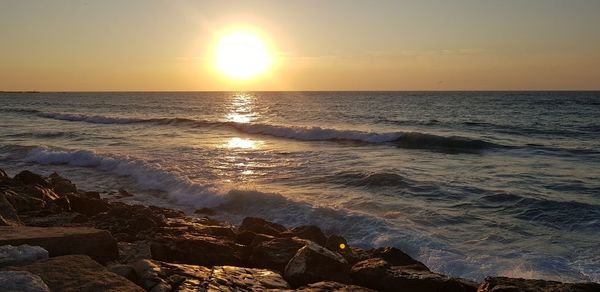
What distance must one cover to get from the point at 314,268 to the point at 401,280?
0.98m

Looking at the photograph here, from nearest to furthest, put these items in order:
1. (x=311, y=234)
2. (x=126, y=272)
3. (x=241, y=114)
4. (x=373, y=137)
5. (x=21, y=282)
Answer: (x=21, y=282), (x=126, y=272), (x=311, y=234), (x=373, y=137), (x=241, y=114)

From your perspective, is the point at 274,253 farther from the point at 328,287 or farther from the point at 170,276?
the point at 170,276

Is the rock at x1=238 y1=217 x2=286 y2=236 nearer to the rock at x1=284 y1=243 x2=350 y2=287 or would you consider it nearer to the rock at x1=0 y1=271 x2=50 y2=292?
the rock at x1=284 y1=243 x2=350 y2=287

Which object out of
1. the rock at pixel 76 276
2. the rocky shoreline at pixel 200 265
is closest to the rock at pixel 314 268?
the rocky shoreline at pixel 200 265

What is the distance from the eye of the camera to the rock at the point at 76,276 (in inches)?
163

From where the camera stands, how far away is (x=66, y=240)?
518 centimetres

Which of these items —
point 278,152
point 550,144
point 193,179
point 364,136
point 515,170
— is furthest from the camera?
point 364,136

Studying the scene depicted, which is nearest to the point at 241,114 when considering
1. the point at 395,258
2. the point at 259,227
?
the point at 259,227

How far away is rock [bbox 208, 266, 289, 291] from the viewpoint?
186 inches

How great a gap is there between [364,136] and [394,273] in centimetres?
2402

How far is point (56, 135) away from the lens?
100 ft

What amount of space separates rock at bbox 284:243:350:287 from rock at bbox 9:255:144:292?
1.73m

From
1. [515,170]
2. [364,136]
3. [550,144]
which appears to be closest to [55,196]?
[515,170]

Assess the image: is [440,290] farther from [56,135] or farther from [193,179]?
[56,135]
